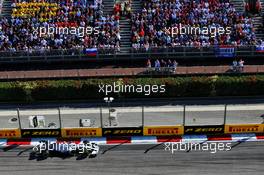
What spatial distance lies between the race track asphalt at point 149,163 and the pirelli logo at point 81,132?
6.57 ft

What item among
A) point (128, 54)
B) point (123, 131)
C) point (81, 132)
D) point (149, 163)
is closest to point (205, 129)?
point (149, 163)

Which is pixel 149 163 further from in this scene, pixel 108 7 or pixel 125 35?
pixel 108 7

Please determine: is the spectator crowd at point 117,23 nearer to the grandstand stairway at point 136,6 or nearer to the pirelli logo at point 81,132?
the grandstand stairway at point 136,6

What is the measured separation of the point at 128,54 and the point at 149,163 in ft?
45.7

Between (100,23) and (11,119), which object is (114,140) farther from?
(100,23)

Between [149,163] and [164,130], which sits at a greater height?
[164,130]

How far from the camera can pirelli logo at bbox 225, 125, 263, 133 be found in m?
41.2

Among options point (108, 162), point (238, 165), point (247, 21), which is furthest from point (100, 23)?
point (238, 165)

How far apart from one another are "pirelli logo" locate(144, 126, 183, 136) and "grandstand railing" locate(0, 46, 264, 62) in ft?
32.2

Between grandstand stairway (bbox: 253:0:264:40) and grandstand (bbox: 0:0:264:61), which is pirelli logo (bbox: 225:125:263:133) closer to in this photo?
grandstand (bbox: 0:0:264:61)

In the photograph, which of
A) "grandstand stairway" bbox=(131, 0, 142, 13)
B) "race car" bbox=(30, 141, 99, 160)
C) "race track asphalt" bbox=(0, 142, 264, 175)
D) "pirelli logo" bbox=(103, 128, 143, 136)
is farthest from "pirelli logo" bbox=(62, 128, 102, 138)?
"grandstand stairway" bbox=(131, 0, 142, 13)

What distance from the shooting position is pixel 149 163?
3816 centimetres

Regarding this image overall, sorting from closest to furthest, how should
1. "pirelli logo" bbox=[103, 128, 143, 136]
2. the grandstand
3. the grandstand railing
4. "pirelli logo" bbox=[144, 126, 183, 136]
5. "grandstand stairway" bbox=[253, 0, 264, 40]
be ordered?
"pirelli logo" bbox=[144, 126, 183, 136], "pirelli logo" bbox=[103, 128, 143, 136], the grandstand railing, the grandstand, "grandstand stairway" bbox=[253, 0, 264, 40]

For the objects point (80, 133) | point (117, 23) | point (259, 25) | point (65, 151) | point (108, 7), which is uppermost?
point (108, 7)
